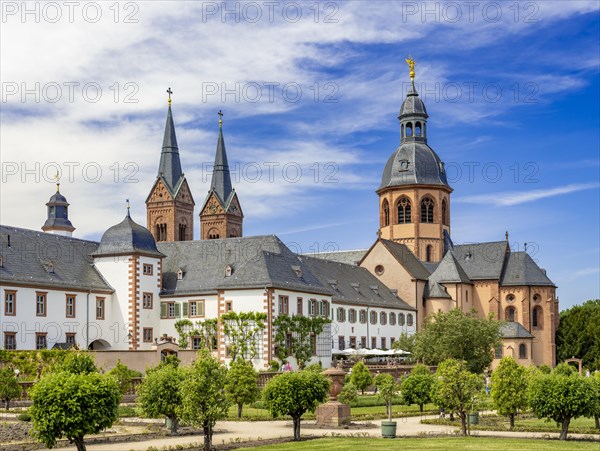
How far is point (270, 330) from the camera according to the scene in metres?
64.0

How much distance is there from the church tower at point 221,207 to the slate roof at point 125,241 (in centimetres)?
4751

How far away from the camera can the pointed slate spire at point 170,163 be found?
11612 cm

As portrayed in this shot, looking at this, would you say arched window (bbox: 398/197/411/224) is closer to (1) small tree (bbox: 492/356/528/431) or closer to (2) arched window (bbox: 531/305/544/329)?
(2) arched window (bbox: 531/305/544/329)

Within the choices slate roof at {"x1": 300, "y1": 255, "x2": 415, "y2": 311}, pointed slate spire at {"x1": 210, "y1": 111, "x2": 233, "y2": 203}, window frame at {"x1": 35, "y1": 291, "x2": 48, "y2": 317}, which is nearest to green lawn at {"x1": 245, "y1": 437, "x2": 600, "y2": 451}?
window frame at {"x1": 35, "y1": 291, "x2": 48, "y2": 317}

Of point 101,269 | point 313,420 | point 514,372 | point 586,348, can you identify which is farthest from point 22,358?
point 586,348

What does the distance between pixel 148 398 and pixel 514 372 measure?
13986mm

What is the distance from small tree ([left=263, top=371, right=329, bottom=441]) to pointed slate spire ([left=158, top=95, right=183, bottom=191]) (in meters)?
86.7

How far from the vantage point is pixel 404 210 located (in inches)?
4092

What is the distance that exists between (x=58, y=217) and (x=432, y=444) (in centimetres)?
9948

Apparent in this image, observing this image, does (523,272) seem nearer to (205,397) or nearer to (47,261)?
(47,261)

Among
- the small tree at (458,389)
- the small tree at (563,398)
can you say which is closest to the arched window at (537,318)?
the small tree at (458,389)

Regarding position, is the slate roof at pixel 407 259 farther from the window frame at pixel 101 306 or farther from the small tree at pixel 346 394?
the small tree at pixel 346 394

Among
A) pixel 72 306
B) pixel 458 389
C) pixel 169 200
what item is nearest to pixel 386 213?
pixel 169 200

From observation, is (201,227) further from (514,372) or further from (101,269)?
(514,372)
